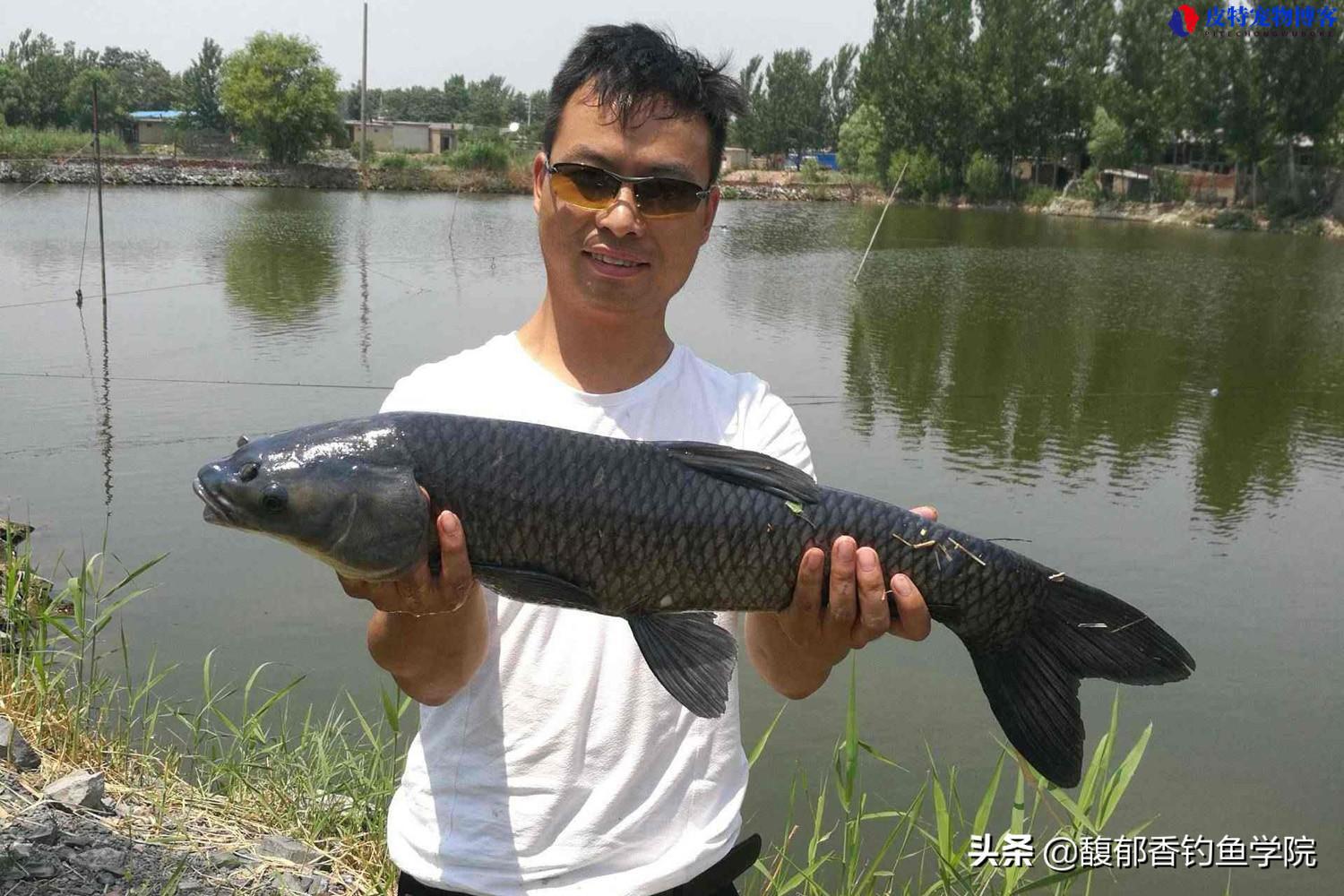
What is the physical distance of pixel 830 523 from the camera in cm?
219

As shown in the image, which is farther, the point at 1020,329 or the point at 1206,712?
the point at 1020,329

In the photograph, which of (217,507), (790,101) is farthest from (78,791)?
(790,101)

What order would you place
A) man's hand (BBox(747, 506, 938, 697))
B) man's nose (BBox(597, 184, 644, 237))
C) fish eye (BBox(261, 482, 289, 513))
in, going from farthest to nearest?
man's nose (BBox(597, 184, 644, 237)) → man's hand (BBox(747, 506, 938, 697)) → fish eye (BBox(261, 482, 289, 513))

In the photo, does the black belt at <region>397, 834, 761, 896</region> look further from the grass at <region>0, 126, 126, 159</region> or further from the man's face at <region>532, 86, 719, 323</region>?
the grass at <region>0, 126, 126, 159</region>

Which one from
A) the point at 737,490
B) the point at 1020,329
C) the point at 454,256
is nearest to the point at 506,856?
the point at 737,490

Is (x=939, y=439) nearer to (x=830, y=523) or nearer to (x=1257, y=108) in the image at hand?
(x=830, y=523)

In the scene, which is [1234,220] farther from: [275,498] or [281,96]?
[275,498]

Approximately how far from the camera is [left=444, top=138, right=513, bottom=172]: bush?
60906 mm

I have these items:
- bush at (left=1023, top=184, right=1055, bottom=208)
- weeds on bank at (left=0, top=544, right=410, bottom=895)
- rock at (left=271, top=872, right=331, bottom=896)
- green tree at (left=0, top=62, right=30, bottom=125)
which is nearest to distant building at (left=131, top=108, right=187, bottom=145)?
green tree at (left=0, top=62, right=30, bottom=125)

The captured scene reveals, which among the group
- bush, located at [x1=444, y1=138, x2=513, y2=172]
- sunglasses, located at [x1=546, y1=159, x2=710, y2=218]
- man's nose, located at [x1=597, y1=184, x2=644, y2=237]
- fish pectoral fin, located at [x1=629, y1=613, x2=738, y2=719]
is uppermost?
bush, located at [x1=444, y1=138, x2=513, y2=172]

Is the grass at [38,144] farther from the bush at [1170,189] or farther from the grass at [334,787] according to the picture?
the grass at [334,787]

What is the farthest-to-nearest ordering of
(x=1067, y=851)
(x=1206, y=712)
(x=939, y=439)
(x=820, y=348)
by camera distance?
(x=820, y=348) < (x=939, y=439) < (x=1206, y=712) < (x=1067, y=851)

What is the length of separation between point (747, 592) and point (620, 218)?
77 centimetres

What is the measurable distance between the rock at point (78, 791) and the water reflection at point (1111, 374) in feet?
27.7
